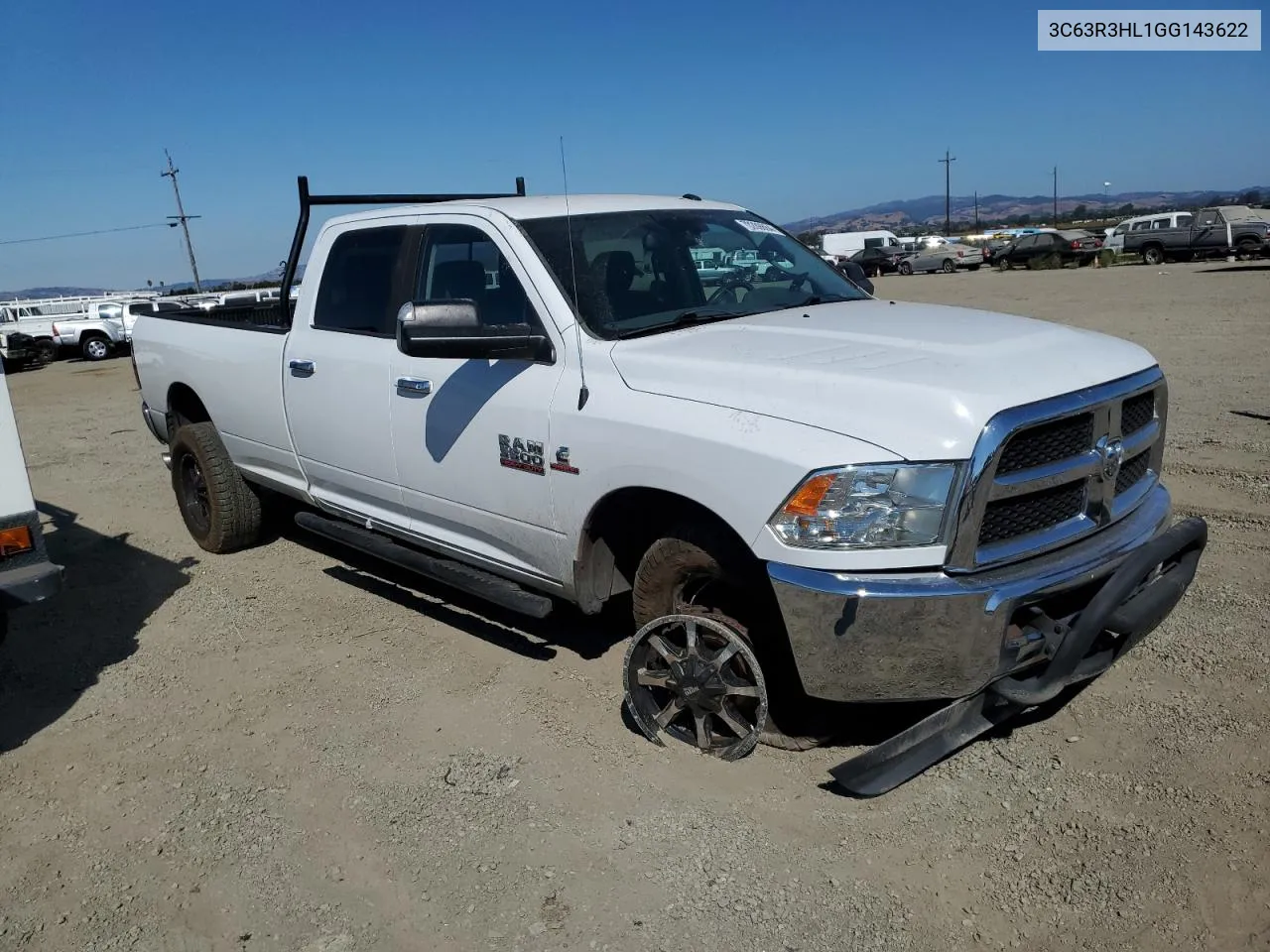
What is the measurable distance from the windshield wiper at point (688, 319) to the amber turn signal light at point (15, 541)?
2.59 m

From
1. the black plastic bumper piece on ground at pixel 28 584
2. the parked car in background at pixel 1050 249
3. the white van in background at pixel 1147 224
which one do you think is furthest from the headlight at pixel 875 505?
the parked car in background at pixel 1050 249

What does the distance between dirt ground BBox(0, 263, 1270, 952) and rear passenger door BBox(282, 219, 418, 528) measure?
0.75 meters

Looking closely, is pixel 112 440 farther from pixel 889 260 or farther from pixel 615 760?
pixel 889 260

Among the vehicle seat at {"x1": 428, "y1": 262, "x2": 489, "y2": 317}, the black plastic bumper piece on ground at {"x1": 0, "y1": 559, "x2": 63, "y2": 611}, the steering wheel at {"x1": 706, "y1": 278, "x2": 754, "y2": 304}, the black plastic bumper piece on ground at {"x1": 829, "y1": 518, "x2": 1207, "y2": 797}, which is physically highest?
the vehicle seat at {"x1": 428, "y1": 262, "x2": 489, "y2": 317}

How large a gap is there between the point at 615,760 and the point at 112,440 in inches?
381

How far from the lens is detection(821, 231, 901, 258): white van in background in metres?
50.1

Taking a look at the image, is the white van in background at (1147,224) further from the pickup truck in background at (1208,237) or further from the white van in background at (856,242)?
the white van in background at (856,242)

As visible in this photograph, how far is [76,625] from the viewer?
5410 mm

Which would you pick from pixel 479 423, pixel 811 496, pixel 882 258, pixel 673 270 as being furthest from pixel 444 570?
pixel 882 258

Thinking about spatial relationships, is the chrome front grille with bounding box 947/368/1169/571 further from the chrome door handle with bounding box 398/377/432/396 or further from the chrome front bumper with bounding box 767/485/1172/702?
the chrome door handle with bounding box 398/377/432/396

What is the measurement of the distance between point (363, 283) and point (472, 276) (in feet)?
2.67

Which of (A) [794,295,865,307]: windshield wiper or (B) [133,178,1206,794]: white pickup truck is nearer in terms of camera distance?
(B) [133,178,1206,794]: white pickup truck

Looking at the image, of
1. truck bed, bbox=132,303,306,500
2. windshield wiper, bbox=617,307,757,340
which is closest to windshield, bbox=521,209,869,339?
windshield wiper, bbox=617,307,757,340

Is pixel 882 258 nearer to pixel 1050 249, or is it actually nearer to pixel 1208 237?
pixel 1050 249
